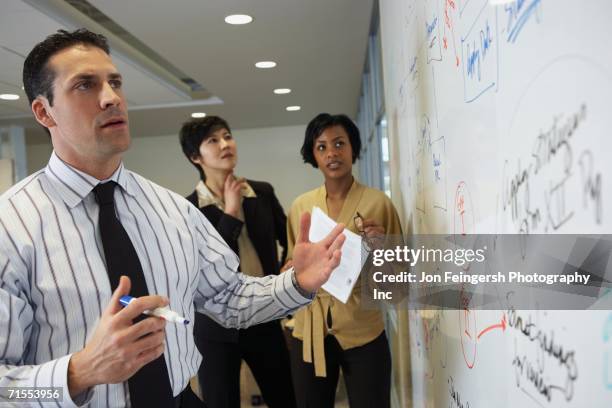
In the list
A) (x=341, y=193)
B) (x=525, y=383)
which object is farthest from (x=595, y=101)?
(x=341, y=193)

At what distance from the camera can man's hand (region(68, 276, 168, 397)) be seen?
0.83 metres

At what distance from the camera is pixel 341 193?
2.01 metres

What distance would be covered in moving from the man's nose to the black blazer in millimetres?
1002

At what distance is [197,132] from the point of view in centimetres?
238

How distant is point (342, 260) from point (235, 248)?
2.29 feet

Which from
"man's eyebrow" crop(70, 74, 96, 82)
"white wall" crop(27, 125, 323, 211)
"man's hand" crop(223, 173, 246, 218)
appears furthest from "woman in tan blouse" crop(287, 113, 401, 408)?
"white wall" crop(27, 125, 323, 211)

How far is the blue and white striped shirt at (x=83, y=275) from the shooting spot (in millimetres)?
942

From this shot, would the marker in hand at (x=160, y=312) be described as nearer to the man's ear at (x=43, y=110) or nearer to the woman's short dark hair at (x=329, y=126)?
the man's ear at (x=43, y=110)

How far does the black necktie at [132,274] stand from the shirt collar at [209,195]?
1.11m

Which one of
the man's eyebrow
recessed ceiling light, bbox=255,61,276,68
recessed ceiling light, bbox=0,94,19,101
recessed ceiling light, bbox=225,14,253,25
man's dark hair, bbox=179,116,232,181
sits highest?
recessed ceiling light, bbox=255,61,276,68

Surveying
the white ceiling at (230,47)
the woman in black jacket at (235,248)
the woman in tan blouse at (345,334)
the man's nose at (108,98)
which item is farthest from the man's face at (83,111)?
the white ceiling at (230,47)

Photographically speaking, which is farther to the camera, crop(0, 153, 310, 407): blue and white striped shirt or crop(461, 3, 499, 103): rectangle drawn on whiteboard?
crop(0, 153, 310, 407): blue and white striped shirt

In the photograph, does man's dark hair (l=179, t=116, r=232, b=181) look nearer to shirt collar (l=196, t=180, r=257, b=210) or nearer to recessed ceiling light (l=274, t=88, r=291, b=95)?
shirt collar (l=196, t=180, r=257, b=210)

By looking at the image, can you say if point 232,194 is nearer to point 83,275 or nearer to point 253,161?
point 83,275
